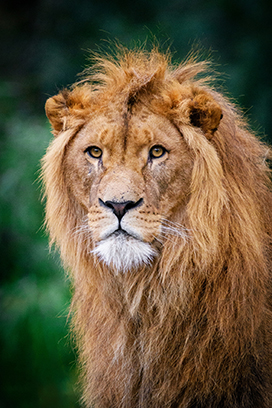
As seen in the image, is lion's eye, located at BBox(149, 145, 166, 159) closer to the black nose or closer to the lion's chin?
the black nose

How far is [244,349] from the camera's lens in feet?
5.28

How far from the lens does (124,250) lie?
1.44m

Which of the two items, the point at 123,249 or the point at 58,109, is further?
the point at 58,109

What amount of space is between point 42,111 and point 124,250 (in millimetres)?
1787

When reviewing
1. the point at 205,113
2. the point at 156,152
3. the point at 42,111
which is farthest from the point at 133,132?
the point at 42,111

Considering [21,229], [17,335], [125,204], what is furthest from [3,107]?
[125,204]

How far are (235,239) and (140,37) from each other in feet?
5.54

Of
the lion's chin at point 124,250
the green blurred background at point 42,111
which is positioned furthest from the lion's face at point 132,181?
the green blurred background at point 42,111

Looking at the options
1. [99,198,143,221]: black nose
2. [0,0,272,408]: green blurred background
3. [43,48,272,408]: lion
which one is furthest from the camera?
[0,0,272,408]: green blurred background

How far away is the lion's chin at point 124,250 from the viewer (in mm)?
1432

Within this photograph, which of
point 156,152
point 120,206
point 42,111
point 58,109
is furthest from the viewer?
point 42,111

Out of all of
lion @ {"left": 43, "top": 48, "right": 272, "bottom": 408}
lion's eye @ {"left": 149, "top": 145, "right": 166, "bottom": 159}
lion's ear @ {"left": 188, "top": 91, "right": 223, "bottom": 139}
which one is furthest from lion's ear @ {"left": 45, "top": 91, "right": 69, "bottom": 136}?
lion's ear @ {"left": 188, "top": 91, "right": 223, "bottom": 139}

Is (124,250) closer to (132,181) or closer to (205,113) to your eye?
(132,181)

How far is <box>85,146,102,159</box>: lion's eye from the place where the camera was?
1575 mm
